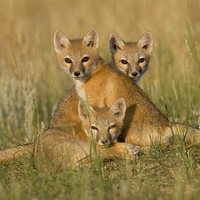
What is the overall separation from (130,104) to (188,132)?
78 cm

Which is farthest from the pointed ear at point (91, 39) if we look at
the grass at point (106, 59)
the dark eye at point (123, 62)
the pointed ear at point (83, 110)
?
the pointed ear at point (83, 110)

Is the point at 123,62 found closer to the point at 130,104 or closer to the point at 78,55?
the point at 78,55

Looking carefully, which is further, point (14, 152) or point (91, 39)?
point (91, 39)

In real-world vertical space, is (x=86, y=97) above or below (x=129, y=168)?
above

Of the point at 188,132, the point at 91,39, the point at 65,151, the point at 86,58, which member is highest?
the point at 91,39

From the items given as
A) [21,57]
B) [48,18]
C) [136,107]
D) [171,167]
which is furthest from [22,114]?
[48,18]

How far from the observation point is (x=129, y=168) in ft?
21.4

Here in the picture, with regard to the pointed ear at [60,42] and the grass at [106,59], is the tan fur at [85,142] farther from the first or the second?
the pointed ear at [60,42]

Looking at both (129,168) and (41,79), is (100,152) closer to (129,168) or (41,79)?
(129,168)

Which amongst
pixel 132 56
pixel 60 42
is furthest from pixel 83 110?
pixel 132 56

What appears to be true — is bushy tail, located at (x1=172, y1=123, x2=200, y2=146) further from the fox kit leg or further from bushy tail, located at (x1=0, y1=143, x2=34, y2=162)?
bushy tail, located at (x1=0, y1=143, x2=34, y2=162)

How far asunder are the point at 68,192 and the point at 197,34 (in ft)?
25.0

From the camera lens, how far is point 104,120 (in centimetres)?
758

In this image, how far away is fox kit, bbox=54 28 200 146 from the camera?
25.2 feet
